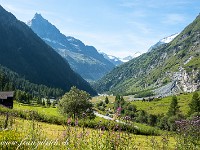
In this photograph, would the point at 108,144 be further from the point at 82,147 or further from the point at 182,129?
the point at 182,129

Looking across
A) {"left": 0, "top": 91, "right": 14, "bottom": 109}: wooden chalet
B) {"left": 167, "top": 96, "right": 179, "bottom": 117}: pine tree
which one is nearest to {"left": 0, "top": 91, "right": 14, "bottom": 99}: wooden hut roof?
{"left": 0, "top": 91, "right": 14, "bottom": 109}: wooden chalet

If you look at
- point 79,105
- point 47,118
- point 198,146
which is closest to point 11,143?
point 198,146

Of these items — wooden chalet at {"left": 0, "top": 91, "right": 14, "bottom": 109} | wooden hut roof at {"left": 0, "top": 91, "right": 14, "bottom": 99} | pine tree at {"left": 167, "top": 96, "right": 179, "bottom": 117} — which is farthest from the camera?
pine tree at {"left": 167, "top": 96, "right": 179, "bottom": 117}

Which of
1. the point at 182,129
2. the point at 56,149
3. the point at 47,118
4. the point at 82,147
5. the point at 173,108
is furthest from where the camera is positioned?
the point at 173,108

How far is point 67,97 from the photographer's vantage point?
283 feet

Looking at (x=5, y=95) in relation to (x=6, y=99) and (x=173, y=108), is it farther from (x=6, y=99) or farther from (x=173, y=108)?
(x=173, y=108)

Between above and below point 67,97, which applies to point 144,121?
below

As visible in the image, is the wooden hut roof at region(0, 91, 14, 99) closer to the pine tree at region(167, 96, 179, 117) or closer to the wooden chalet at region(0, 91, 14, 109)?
the wooden chalet at region(0, 91, 14, 109)

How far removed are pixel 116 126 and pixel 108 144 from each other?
2.69ft

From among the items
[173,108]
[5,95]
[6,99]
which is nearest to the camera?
[6,99]

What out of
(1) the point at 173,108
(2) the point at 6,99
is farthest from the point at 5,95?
(1) the point at 173,108

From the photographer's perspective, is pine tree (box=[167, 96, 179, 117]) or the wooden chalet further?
pine tree (box=[167, 96, 179, 117])

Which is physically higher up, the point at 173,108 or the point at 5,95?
the point at 5,95

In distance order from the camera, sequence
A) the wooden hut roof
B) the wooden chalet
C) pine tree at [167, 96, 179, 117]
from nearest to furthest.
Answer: the wooden chalet, the wooden hut roof, pine tree at [167, 96, 179, 117]
